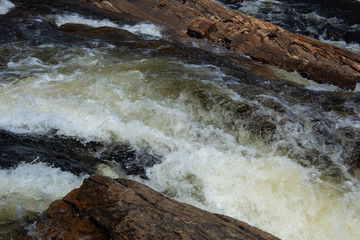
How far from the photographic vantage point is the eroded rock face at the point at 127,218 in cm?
201

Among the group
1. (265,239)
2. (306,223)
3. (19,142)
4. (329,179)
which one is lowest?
(19,142)

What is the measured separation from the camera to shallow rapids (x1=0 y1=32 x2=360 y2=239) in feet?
10.4

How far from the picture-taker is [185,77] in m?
5.29

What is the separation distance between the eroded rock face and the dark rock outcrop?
16.7ft

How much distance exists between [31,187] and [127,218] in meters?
1.23

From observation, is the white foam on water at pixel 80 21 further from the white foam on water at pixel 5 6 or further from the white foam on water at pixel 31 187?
the white foam on water at pixel 31 187

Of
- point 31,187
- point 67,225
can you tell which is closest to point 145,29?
point 31,187

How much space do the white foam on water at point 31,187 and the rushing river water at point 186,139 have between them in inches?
0.4

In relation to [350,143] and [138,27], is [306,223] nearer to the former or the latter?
[350,143]

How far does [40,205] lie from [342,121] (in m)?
3.79

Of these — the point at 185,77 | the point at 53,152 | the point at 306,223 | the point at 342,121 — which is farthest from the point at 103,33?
the point at 306,223

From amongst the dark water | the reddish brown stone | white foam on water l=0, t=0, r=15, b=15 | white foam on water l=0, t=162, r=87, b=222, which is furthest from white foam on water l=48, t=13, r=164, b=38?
the reddish brown stone

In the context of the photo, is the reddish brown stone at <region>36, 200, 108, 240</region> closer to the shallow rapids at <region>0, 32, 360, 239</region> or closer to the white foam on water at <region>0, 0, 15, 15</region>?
the shallow rapids at <region>0, 32, 360, 239</region>

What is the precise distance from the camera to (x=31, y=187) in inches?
111
